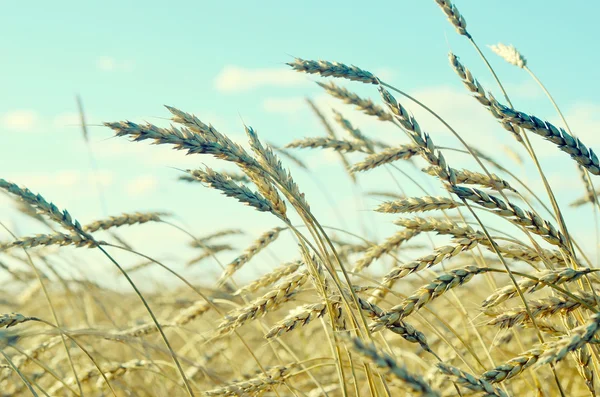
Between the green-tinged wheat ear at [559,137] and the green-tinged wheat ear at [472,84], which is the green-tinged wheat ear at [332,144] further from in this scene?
the green-tinged wheat ear at [559,137]

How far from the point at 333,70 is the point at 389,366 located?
1469mm

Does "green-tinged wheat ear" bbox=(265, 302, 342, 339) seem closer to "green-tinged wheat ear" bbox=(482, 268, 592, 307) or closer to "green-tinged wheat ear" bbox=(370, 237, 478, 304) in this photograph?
"green-tinged wheat ear" bbox=(370, 237, 478, 304)

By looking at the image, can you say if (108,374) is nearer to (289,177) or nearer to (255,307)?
(255,307)

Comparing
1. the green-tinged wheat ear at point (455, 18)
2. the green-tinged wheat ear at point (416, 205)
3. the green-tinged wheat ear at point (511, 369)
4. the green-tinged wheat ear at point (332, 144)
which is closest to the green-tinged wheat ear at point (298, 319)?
the green-tinged wheat ear at point (416, 205)

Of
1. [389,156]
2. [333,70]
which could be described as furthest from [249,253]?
[333,70]

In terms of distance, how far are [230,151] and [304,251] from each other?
0.39 m

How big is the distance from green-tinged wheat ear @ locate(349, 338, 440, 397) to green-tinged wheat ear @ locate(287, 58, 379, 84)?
1.36 metres

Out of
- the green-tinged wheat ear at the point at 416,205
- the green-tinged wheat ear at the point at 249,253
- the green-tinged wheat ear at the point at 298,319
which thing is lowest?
the green-tinged wheat ear at the point at 298,319

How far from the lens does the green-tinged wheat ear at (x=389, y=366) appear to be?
87 centimetres

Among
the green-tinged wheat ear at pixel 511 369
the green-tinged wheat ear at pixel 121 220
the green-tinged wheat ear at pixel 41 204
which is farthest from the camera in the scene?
the green-tinged wheat ear at pixel 121 220

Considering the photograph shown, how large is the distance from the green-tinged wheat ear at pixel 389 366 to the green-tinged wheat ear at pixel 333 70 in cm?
136

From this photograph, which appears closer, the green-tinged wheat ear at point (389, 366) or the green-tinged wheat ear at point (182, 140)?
the green-tinged wheat ear at point (389, 366)

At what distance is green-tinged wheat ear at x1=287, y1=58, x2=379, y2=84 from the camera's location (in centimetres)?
214

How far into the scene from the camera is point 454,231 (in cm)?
176
